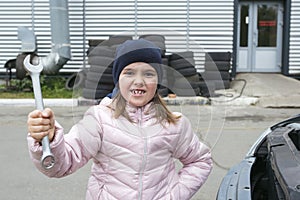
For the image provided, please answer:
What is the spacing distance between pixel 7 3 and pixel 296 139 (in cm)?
1414

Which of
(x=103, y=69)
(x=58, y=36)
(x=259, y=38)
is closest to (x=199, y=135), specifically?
(x=103, y=69)

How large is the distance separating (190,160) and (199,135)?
207mm

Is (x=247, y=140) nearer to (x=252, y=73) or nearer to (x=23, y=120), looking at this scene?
(x=23, y=120)

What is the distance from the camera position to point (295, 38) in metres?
15.1

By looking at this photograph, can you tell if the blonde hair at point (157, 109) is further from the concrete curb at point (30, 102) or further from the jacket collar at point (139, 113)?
the concrete curb at point (30, 102)

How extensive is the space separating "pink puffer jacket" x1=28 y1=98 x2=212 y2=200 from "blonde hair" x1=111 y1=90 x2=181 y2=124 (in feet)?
0.07

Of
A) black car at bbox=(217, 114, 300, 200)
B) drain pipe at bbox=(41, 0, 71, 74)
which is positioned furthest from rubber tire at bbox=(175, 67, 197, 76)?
drain pipe at bbox=(41, 0, 71, 74)

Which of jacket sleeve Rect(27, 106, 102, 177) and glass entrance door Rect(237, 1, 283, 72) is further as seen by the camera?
glass entrance door Rect(237, 1, 283, 72)

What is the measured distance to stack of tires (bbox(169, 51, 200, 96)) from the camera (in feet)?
6.44

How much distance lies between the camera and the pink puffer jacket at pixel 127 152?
1856mm

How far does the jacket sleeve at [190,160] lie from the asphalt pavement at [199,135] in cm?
10

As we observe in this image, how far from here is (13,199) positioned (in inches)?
174

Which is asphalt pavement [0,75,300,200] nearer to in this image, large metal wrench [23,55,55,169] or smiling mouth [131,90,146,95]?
smiling mouth [131,90,146,95]

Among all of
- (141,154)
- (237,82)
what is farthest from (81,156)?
(237,82)
